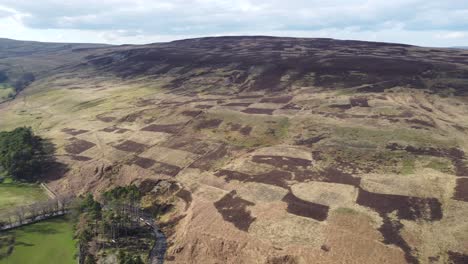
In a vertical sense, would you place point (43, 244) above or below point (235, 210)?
below

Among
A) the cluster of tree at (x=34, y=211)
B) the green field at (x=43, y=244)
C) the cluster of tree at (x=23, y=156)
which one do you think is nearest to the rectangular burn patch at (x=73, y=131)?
the cluster of tree at (x=23, y=156)

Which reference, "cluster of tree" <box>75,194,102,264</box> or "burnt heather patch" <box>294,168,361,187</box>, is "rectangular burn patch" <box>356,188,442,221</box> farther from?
"cluster of tree" <box>75,194,102,264</box>

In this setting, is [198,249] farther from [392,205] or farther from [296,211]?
[392,205]

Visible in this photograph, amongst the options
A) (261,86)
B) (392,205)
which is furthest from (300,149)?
(261,86)

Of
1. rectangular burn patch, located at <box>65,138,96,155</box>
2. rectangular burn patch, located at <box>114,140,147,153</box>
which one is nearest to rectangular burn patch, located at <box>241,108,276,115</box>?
rectangular burn patch, located at <box>114,140,147,153</box>

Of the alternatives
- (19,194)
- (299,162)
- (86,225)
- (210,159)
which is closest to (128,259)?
(86,225)

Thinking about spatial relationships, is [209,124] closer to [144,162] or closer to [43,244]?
[144,162]

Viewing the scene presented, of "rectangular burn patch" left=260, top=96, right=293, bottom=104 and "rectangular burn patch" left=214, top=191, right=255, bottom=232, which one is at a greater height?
"rectangular burn patch" left=260, top=96, right=293, bottom=104

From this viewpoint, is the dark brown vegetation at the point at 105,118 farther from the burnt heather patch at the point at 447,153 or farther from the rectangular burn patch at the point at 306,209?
the burnt heather patch at the point at 447,153
